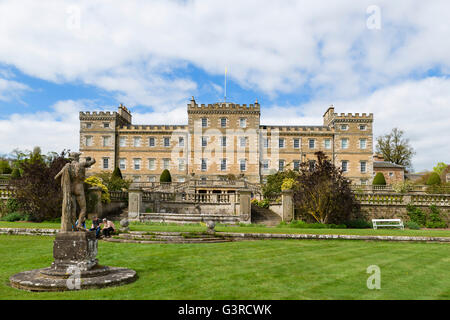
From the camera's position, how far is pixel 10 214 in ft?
65.9

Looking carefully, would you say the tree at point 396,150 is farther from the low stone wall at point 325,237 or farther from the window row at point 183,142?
the low stone wall at point 325,237

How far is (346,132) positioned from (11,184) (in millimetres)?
43692

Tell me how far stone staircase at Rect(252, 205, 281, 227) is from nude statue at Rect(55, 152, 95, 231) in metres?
14.9

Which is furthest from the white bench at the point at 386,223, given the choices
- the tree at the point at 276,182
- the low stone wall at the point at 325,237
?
the tree at the point at 276,182

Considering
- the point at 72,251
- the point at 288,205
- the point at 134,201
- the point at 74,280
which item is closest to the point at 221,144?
the point at 288,205

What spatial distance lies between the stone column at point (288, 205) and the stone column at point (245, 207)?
2130 millimetres

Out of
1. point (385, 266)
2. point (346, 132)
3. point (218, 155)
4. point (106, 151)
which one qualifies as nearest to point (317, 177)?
point (385, 266)

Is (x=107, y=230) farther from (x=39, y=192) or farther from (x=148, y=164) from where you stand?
(x=148, y=164)

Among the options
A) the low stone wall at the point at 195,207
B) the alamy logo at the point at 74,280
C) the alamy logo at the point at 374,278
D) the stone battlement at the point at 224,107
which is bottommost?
the alamy logo at the point at 374,278

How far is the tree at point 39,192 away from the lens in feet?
62.3

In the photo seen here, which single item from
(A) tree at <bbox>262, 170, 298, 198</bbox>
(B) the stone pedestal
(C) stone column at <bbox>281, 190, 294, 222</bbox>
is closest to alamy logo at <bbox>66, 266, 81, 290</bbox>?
(B) the stone pedestal

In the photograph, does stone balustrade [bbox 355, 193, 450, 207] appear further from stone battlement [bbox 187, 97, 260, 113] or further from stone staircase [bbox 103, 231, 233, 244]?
stone battlement [bbox 187, 97, 260, 113]
